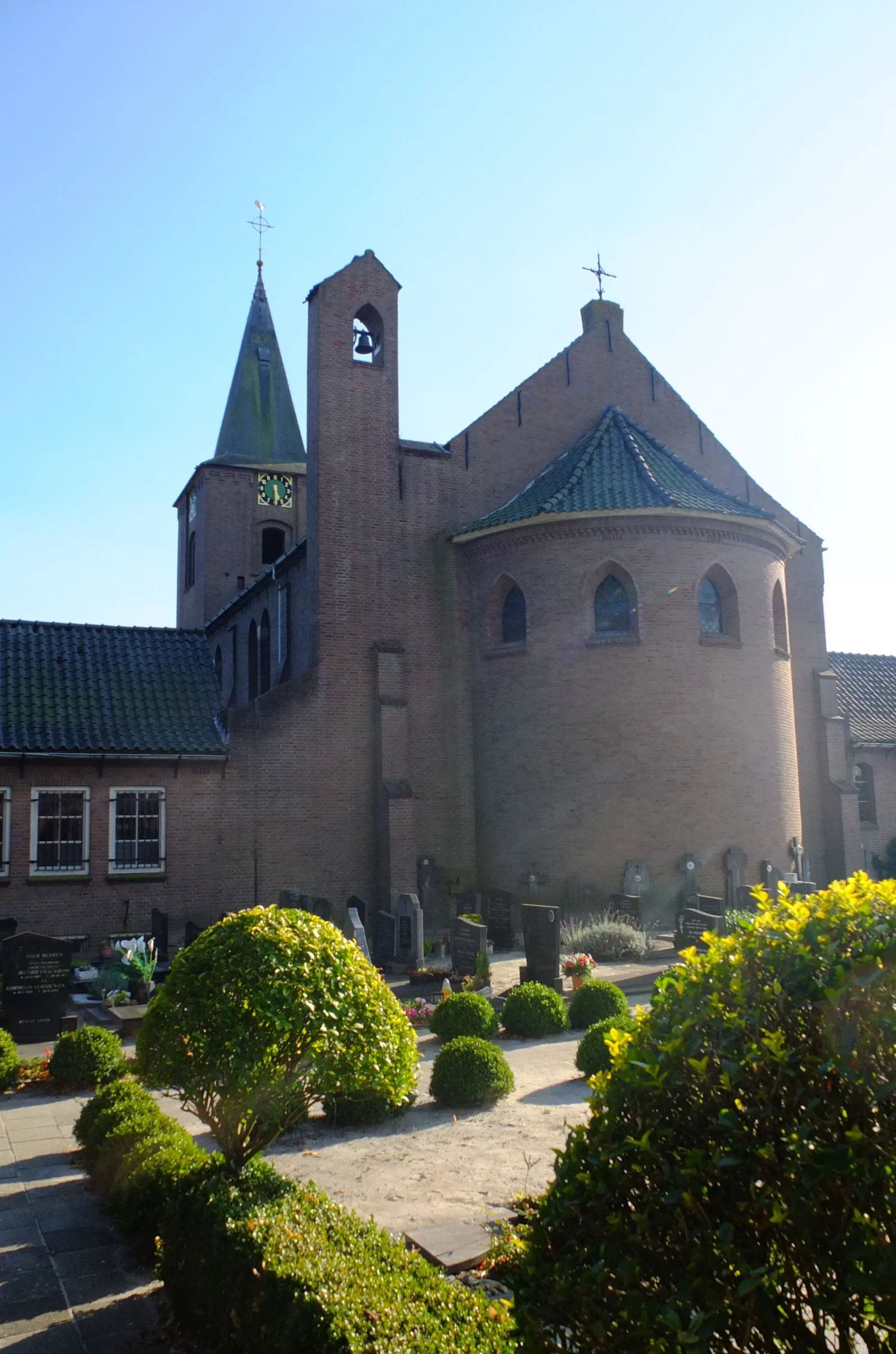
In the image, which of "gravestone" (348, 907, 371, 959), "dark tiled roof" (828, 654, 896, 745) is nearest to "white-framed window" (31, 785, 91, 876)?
"gravestone" (348, 907, 371, 959)

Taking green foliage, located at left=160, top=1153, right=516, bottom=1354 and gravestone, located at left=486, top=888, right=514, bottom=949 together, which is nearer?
green foliage, located at left=160, top=1153, right=516, bottom=1354

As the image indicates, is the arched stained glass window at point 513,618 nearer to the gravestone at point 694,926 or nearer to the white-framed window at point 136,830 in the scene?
the gravestone at point 694,926

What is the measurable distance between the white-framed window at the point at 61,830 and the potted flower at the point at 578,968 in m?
9.38

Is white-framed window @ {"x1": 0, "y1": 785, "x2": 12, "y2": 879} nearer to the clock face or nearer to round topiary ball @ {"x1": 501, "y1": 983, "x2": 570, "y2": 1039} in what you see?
round topiary ball @ {"x1": 501, "y1": 983, "x2": 570, "y2": 1039}

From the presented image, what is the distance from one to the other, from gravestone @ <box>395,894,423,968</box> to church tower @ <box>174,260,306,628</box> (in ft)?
Answer: 60.6

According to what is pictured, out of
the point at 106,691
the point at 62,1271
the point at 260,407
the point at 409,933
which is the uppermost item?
the point at 260,407

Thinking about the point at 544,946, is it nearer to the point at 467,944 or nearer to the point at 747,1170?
the point at 467,944

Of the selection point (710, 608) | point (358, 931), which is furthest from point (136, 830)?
point (710, 608)

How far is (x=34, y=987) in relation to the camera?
13.1 metres

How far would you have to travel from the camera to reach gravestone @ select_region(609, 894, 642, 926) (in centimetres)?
2006

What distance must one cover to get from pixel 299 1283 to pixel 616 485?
20.3 metres

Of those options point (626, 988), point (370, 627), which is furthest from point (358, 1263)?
point (370, 627)

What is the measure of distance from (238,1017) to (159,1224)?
144cm

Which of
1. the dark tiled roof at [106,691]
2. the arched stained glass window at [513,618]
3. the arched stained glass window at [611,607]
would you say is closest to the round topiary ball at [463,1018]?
the dark tiled roof at [106,691]
